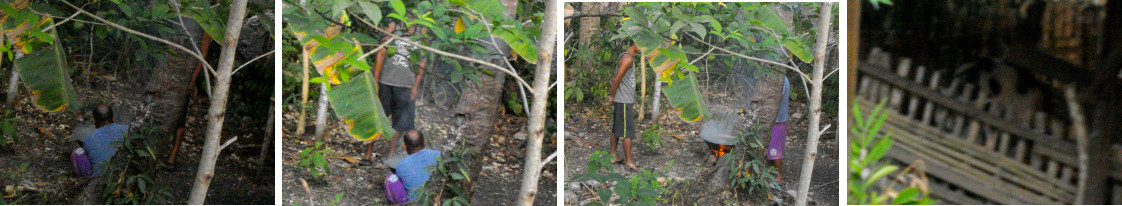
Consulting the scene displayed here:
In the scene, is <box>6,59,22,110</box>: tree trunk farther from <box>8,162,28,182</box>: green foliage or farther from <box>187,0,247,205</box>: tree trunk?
<box>187,0,247,205</box>: tree trunk

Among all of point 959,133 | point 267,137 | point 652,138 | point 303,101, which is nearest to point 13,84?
point 267,137

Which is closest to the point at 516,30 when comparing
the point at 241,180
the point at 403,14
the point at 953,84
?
the point at 403,14

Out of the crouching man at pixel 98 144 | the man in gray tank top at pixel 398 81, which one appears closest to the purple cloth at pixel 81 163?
the crouching man at pixel 98 144

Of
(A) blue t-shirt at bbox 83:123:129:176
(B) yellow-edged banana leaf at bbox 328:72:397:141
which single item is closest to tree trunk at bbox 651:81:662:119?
(B) yellow-edged banana leaf at bbox 328:72:397:141

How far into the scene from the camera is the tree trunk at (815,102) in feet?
12.3

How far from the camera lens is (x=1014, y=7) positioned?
372cm

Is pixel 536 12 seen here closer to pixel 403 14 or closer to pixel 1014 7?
pixel 403 14

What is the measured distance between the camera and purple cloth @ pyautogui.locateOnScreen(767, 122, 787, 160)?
384cm

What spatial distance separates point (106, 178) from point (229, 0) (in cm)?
92

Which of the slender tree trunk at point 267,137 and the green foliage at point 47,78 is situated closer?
the green foliage at point 47,78

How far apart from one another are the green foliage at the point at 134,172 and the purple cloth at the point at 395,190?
1018 millimetres

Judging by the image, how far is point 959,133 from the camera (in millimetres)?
3797

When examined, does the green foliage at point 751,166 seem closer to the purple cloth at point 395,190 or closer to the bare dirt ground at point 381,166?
the bare dirt ground at point 381,166

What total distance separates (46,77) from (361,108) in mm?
1310
